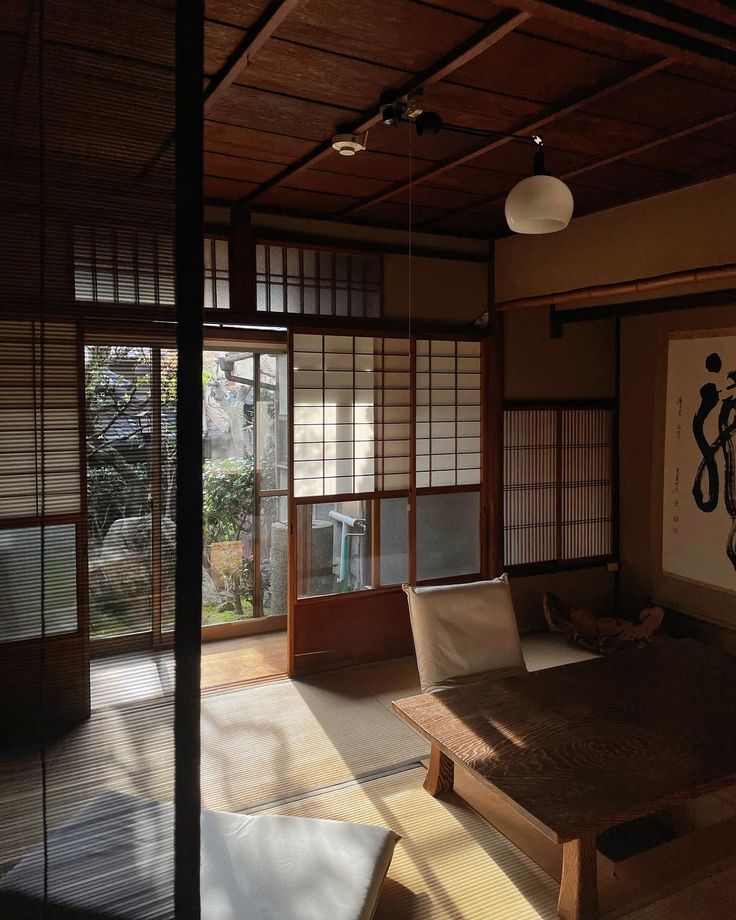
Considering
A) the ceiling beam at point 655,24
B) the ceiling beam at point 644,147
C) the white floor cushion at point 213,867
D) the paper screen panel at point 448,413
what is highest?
the ceiling beam at point 644,147

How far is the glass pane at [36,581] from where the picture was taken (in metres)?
0.88

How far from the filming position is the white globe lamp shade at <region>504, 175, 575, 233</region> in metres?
2.35

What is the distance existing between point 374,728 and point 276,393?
2794 mm

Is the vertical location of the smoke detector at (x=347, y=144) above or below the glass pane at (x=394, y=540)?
above

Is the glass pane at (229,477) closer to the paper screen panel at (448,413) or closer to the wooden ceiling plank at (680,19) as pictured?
the paper screen panel at (448,413)

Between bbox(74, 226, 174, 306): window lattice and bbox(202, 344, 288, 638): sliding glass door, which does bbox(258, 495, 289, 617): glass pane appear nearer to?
bbox(202, 344, 288, 638): sliding glass door

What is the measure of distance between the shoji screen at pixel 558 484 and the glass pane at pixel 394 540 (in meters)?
0.84

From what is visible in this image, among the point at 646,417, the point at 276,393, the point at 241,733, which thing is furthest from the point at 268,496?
the point at 646,417

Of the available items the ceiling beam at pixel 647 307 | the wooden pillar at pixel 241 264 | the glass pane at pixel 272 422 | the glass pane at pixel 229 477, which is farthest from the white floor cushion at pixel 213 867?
the ceiling beam at pixel 647 307

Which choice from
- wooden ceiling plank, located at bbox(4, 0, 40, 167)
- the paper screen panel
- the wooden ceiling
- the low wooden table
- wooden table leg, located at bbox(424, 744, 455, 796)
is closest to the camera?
wooden ceiling plank, located at bbox(4, 0, 40, 167)

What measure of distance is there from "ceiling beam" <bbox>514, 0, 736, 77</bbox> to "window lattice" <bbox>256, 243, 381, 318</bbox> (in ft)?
9.22

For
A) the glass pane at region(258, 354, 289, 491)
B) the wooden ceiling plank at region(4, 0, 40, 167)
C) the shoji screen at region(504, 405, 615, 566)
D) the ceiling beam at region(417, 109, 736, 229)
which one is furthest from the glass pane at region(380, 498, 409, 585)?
the wooden ceiling plank at region(4, 0, 40, 167)

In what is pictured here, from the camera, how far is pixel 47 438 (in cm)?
93

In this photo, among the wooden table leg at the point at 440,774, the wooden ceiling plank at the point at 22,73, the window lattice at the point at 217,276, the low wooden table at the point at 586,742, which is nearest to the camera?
the wooden ceiling plank at the point at 22,73
